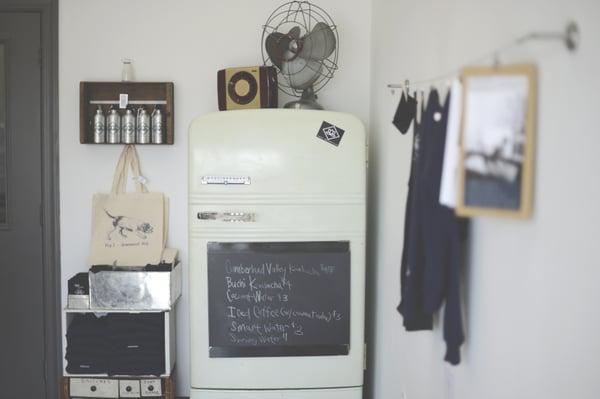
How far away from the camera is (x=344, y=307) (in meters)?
2.34

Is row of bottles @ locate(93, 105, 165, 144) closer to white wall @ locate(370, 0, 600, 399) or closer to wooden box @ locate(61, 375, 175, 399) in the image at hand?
wooden box @ locate(61, 375, 175, 399)

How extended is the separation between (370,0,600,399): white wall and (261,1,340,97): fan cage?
1.16 m

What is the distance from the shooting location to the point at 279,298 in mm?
2328

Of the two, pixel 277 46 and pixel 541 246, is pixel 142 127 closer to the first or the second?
pixel 277 46

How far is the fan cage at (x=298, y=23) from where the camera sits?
285 cm

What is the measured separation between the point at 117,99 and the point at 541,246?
2.51 m

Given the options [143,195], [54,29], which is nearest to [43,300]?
[143,195]

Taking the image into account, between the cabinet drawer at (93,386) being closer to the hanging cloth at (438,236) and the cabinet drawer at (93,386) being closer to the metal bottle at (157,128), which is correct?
the metal bottle at (157,128)

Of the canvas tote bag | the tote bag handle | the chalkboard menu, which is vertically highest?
the tote bag handle

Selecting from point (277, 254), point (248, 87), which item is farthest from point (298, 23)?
point (277, 254)

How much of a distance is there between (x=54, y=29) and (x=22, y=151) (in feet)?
2.47

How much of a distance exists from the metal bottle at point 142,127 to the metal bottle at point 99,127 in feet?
0.64

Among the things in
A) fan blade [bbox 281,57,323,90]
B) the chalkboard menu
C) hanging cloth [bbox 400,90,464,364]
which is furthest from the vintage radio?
hanging cloth [bbox 400,90,464,364]

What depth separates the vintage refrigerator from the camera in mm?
2287
